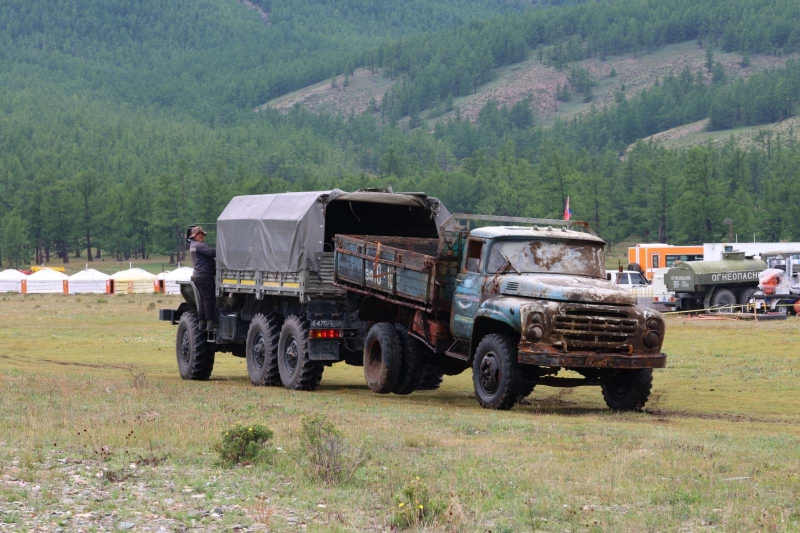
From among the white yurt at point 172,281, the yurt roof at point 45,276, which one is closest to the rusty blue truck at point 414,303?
the white yurt at point 172,281

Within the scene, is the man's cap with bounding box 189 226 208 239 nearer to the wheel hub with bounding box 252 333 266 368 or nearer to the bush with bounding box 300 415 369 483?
the wheel hub with bounding box 252 333 266 368

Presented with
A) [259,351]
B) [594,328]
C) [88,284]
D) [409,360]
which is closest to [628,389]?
[594,328]

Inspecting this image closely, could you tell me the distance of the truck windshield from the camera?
18828 mm

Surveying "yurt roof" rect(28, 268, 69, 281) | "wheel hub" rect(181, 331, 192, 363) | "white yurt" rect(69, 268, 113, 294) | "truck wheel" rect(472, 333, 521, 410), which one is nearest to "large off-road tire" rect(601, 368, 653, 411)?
"truck wheel" rect(472, 333, 521, 410)

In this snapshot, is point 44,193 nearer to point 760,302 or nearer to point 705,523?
point 760,302

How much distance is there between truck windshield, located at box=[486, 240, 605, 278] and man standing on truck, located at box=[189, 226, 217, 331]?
817 cm

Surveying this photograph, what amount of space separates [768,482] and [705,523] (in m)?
1.86

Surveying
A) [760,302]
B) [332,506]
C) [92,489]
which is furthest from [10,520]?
[760,302]

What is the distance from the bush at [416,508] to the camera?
9.68m

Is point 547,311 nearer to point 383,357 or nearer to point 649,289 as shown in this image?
point 383,357

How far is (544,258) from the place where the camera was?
746 inches

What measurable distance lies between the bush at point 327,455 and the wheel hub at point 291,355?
9.06m

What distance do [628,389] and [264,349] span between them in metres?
7.48

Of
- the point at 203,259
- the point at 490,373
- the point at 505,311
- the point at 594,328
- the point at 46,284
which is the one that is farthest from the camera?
the point at 46,284
